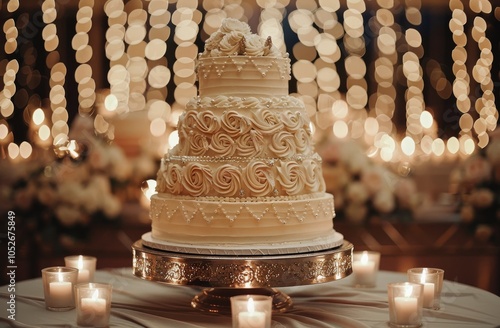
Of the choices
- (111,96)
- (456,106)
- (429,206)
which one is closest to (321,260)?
(429,206)

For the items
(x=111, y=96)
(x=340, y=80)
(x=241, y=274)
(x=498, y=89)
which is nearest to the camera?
(x=241, y=274)

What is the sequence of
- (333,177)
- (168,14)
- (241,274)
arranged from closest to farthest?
(241,274) < (333,177) < (168,14)

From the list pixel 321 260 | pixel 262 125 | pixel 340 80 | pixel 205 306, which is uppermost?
pixel 340 80

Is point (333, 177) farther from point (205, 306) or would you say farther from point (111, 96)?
point (111, 96)

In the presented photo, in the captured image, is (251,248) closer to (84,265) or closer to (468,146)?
(84,265)

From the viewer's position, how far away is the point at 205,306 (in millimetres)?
4438

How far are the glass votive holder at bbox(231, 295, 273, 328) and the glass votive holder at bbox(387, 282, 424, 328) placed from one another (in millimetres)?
701

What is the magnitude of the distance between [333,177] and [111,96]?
15.4ft

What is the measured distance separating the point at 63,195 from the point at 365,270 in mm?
2790

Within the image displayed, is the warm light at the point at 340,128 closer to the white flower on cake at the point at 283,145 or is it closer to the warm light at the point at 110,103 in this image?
the warm light at the point at 110,103

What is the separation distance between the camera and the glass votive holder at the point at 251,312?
356cm

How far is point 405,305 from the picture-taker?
3.90 m

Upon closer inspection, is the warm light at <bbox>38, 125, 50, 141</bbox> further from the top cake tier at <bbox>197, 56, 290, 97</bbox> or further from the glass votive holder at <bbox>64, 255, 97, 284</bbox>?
the top cake tier at <bbox>197, 56, 290, 97</bbox>

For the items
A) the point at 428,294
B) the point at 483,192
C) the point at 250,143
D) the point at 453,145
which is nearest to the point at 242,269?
the point at 250,143
